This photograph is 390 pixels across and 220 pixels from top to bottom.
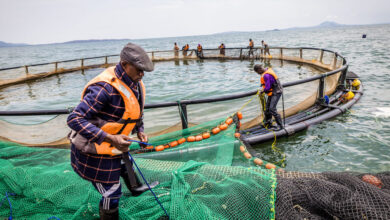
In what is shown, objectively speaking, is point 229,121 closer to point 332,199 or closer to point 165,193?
point 165,193

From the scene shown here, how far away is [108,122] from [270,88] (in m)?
5.12

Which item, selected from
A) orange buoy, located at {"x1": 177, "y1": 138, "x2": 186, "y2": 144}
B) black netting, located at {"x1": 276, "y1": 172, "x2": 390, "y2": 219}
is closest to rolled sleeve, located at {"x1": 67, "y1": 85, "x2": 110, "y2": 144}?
black netting, located at {"x1": 276, "y1": 172, "x2": 390, "y2": 219}

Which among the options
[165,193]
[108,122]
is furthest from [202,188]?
[108,122]

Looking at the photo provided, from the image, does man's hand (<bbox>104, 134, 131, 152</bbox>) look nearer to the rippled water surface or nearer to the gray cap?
the gray cap

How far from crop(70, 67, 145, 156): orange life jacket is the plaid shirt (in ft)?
0.13

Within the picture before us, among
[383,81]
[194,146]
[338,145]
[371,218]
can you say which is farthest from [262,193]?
[383,81]

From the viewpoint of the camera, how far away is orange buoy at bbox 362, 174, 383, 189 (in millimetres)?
2812

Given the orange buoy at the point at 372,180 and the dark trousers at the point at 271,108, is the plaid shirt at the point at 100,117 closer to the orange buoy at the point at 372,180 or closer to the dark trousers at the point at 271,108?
the orange buoy at the point at 372,180

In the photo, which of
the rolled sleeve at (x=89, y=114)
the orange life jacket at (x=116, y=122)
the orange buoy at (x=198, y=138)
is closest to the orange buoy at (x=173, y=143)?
the orange buoy at (x=198, y=138)

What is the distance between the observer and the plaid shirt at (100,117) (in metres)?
1.96

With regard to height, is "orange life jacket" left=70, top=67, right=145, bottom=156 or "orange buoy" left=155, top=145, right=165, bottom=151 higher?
"orange life jacket" left=70, top=67, right=145, bottom=156

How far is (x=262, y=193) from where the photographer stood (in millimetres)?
2510

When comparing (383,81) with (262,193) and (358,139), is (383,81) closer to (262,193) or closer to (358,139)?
(358,139)

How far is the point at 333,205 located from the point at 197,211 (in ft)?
4.63
